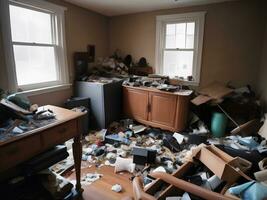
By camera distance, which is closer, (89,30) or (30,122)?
(30,122)

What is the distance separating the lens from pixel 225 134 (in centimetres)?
309

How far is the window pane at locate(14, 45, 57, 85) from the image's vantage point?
2652 millimetres

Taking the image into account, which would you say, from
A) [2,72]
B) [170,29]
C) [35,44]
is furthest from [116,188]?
[170,29]

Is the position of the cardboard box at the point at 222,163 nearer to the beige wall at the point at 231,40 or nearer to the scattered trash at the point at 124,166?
the scattered trash at the point at 124,166

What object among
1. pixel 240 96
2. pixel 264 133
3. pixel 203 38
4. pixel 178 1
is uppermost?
pixel 178 1

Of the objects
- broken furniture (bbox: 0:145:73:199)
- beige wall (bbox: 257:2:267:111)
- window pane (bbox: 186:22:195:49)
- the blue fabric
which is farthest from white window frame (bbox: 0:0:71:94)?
beige wall (bbox: 257:2:267:111)

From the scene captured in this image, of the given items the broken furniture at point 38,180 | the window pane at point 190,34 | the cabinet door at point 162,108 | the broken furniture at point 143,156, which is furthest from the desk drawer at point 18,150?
the window pane at point 190,34

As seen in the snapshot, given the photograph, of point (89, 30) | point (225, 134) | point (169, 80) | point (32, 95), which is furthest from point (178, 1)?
point (32, 95)

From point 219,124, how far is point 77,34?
3047mm

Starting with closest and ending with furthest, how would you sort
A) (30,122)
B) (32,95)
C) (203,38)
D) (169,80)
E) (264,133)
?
(30,122) < (264,133) < (32,95) < (203,38) < (169,80)

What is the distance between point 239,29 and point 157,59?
1.56 metres

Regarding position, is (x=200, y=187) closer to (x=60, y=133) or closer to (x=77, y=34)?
(x=60, y=133)

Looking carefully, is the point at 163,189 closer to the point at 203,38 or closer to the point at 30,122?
the point at 30,122

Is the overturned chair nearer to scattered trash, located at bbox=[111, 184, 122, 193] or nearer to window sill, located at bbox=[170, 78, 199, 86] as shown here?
scattered trash, located at bbox=[111, 184, 122, 193]
